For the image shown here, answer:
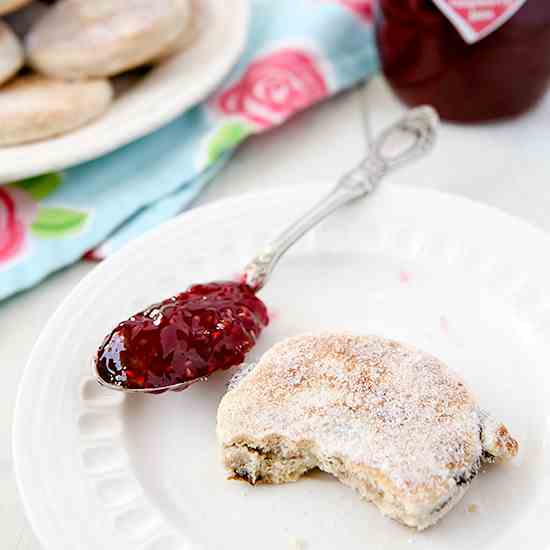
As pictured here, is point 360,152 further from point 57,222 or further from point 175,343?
point 175,343

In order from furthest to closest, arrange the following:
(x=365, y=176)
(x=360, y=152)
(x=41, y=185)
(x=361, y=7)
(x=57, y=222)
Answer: (x=361, y=7) < (x=360, y=152) < (x=41, y=185) < (x=57, y=222) < (x=365, y=176)

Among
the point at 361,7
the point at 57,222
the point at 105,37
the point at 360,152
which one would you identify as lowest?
the point at 360,152

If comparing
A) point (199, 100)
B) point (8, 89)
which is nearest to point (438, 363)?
point (199, 100)

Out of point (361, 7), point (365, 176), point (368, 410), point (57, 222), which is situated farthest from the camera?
point (361, 7)

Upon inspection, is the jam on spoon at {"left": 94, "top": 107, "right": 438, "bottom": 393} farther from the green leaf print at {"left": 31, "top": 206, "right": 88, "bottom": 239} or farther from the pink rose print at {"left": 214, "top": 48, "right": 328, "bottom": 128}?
the pink rose print at {"left": 214, "top": 48, "right": 328, "bottom": 128}

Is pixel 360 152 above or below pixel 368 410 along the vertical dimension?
below

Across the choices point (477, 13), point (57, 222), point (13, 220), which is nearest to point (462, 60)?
point (477, 13)

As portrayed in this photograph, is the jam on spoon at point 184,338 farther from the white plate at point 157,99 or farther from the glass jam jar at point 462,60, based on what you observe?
the glass jam jar at point 462,60

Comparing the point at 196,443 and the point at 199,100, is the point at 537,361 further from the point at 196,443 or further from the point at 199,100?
the point at 199,100
